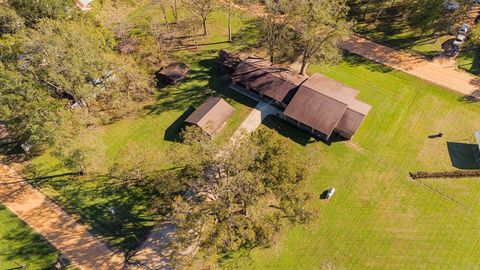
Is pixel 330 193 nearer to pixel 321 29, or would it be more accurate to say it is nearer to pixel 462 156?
pixel 462 156

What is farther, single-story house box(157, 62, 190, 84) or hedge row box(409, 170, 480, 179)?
single-story house box(157, 62, 190, 84)

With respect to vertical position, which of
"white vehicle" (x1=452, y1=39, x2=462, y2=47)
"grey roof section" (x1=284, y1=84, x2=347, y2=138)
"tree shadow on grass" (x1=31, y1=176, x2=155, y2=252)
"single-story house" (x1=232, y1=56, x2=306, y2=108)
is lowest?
"tree shadow on grass" (x1=31, y1=176, x2=155, y2=252)

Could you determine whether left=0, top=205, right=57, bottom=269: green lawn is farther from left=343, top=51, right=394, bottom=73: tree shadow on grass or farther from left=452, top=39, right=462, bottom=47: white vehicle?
left=452, top=39, right=462, bottom=47: white vehicle

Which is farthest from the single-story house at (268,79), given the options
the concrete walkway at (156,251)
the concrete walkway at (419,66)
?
the concrete walkway at (156,251)

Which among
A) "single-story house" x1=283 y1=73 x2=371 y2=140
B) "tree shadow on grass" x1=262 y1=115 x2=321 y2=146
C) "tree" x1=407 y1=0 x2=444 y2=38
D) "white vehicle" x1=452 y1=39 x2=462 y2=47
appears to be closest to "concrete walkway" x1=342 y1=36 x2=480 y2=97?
"white vehicle" x1=452 y1=39 x2=462 y2=47

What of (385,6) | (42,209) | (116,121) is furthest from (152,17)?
(385,6)

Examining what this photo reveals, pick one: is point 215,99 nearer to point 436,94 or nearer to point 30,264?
point 30,264

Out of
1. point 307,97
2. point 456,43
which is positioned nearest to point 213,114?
point 307,97
